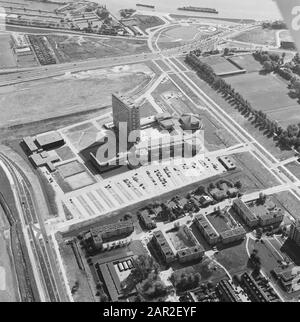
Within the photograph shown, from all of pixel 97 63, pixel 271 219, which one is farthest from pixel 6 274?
pixel 97 63

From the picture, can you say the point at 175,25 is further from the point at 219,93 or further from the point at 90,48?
the point at 219,93

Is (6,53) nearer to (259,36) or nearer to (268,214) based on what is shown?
(259,36)

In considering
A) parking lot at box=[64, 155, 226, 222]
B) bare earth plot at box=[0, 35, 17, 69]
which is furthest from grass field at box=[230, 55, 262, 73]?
bare earth plot at box=[0, 35, 17, 69]

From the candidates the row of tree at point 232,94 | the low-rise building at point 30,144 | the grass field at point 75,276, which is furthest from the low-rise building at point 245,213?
the low-rise building at point 30,144

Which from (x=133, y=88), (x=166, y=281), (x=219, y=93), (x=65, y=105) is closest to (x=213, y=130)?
(x=219, y=93)

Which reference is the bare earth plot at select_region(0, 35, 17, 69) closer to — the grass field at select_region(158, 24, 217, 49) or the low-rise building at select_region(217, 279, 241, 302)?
the grass field at select_region(158, 24, 217, 49)
